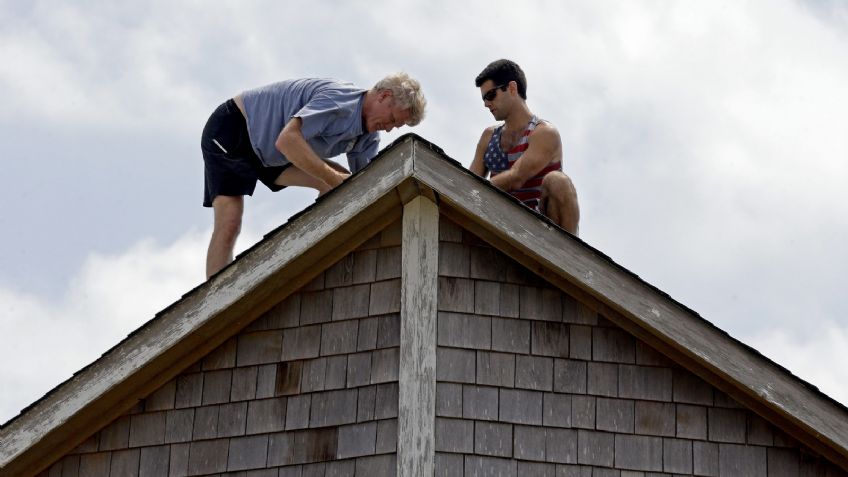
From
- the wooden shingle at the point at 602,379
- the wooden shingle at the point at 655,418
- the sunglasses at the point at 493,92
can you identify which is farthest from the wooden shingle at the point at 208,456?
the sunglasses at the point at 493,92

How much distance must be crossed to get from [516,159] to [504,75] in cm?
52

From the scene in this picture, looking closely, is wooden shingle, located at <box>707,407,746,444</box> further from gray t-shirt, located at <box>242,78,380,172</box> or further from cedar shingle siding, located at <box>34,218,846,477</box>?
gray t-shirt, located at <box>242,78,380,172</box>

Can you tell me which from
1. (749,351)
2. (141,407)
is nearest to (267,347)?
(141,407)

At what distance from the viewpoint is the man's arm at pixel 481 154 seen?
923 centimetres

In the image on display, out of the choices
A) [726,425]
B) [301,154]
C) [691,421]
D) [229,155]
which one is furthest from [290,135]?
[726,425]

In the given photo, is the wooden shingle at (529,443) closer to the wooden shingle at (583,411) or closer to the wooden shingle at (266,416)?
the wooden shingle at (583,411)

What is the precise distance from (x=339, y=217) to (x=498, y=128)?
7.46ft

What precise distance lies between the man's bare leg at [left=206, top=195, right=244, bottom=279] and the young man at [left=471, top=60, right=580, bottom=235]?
1513mm

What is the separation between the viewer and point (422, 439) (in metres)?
6.89

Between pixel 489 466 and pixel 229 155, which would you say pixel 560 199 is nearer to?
pixel 489 466

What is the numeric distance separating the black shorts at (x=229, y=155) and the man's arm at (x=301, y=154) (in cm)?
68

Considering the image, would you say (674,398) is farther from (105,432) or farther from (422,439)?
(105,432)

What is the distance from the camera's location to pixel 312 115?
8.43 m

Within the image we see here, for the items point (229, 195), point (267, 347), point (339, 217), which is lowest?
point (267, 347)
